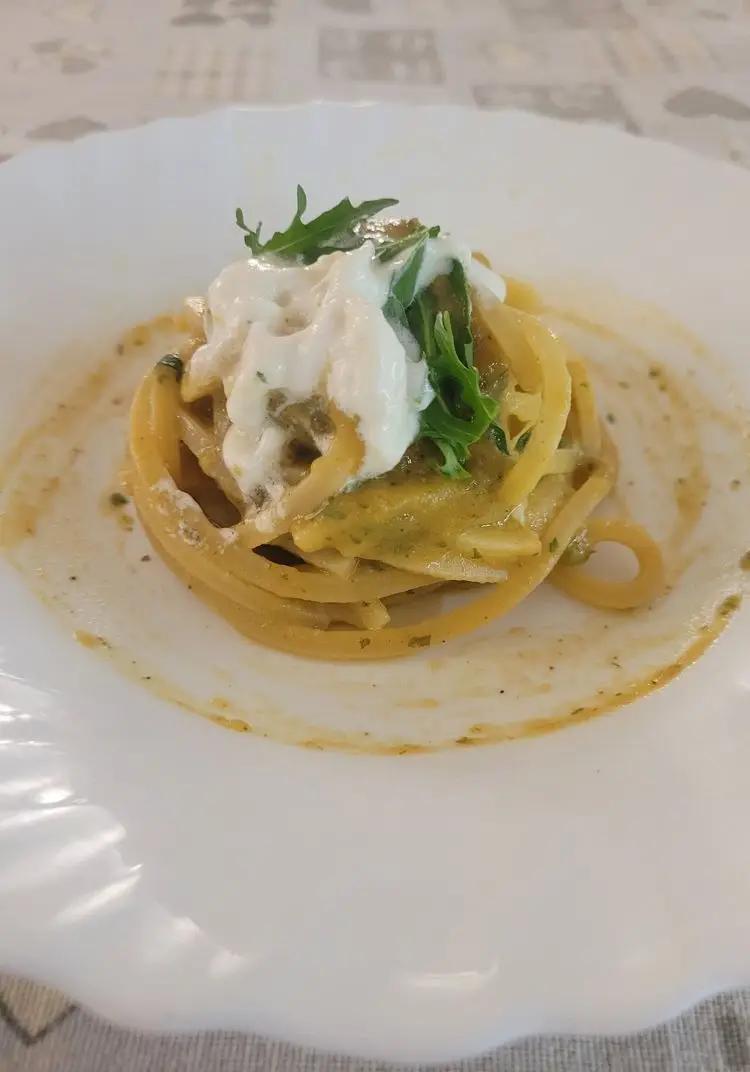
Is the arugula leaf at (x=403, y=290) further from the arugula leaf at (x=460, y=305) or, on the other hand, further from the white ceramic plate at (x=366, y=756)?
the white ceramic plate at (x=366, y=756)

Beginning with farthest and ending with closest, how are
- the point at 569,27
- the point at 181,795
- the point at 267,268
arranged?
the point at 569,27
the point at 267,268
the point at 181,795

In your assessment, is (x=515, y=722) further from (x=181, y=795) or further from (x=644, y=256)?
(x=644, y=256)

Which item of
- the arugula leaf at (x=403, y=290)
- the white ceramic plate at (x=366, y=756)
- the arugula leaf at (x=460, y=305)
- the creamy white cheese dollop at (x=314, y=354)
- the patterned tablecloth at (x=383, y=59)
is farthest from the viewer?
the patterned tablecloth at (x=383, y=59)

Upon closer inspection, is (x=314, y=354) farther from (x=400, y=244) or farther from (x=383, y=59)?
(x=383, y=59)

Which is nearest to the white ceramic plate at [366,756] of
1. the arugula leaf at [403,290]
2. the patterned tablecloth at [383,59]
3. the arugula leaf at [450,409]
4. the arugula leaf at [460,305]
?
the arugula leaf at [450,409]

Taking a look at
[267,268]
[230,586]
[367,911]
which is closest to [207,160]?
[267,268]

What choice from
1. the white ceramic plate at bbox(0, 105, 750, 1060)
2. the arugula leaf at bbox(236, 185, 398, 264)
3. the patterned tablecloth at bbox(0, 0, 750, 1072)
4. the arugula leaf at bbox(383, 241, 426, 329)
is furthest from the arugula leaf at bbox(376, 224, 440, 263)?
the patterned tablecloth at bbox(0, 0, 750, 1072)

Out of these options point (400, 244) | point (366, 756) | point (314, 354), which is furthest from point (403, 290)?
point (366, 756)
